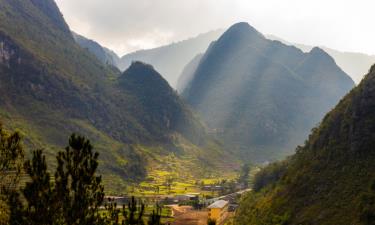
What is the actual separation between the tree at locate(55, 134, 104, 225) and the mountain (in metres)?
45.6

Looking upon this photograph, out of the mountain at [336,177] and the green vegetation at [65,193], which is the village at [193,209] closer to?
the mountain at [336,177]

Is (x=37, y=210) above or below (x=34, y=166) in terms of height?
below

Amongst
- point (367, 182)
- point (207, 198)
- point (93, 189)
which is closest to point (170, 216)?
point (207, 198)

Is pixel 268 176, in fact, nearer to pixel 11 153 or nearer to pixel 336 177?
pixel 336 177

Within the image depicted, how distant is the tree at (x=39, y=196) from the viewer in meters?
32.2

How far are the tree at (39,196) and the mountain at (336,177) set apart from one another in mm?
47632

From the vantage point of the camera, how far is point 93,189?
34.0 metres

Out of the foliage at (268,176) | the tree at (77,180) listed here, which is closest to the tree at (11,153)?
the tree at (77,180)

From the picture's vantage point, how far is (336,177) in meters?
80.9

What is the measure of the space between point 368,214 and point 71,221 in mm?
47073

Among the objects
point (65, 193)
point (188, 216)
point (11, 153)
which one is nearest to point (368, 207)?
point (65, 193)

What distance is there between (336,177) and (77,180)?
60.0 metres

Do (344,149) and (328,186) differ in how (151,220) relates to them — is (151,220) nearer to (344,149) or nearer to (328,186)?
(328,186)

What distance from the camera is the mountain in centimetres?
7113
